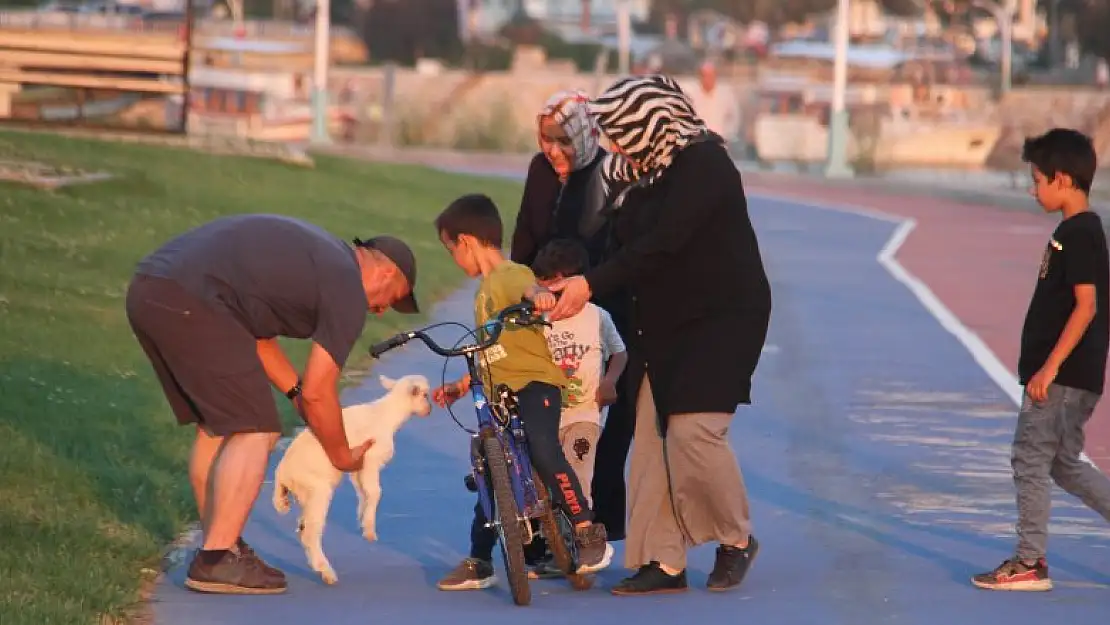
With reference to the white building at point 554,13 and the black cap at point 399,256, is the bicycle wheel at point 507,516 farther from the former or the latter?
the white building at point 554,13

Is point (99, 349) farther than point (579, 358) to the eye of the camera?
Yes

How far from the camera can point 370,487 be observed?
8367mm

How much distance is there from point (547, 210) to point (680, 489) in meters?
1.41

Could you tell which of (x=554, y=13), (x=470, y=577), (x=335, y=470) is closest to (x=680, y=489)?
(x=470, y=577)

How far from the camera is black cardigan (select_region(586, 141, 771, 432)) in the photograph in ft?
26.1

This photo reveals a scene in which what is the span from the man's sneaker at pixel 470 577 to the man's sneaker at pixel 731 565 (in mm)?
830

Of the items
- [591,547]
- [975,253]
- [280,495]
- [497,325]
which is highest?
[497,325]

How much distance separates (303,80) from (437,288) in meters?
54.0

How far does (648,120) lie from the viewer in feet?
25.8

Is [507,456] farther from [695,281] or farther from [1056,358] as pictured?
[1056,358]

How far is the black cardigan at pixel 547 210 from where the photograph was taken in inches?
346

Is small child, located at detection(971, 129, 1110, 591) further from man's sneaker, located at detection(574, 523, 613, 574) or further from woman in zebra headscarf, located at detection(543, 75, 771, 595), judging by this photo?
man's sneaker, located at detection(574, 523, 613, 574)

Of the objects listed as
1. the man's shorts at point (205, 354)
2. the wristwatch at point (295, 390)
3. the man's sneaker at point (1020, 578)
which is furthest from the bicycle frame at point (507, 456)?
the man's sneaker at point (1020, 578)

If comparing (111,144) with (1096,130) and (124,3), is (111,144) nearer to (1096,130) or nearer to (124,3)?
(1096,130)
